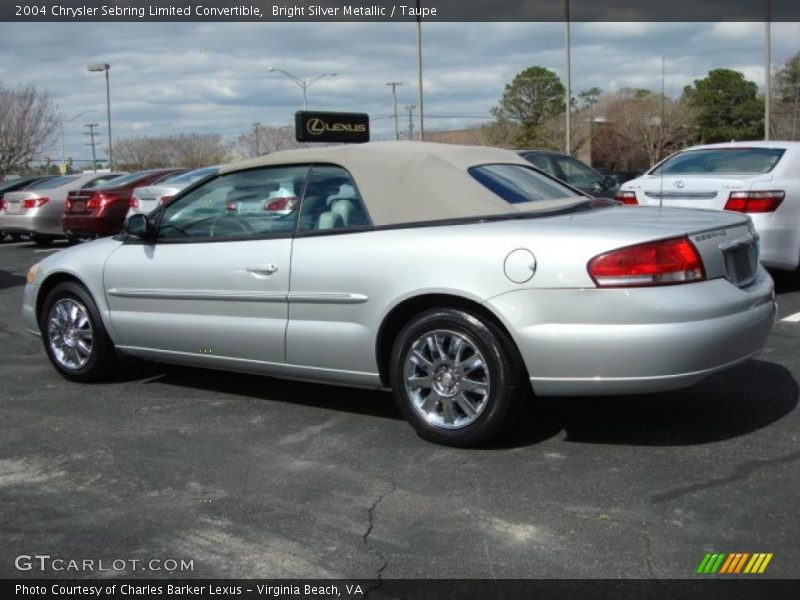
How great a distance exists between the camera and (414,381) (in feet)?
14.6

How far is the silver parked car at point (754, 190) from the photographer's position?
26.1 feet

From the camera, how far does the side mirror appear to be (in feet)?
18.1

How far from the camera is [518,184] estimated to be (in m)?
4.94

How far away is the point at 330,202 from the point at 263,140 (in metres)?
48.7

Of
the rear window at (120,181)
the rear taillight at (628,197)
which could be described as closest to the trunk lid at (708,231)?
the rear taillight at (628,197)

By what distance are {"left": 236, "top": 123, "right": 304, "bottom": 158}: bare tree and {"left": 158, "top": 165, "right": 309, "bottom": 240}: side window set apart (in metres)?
32.9

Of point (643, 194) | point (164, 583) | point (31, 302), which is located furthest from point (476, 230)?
point (643, 194)

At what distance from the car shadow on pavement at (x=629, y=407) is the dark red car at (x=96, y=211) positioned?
949 cm

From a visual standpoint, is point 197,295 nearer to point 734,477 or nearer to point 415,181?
point 415,181

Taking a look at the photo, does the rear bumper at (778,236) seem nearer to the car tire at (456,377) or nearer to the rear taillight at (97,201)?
the car tire at (456,377)

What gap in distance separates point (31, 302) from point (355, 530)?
3751mm

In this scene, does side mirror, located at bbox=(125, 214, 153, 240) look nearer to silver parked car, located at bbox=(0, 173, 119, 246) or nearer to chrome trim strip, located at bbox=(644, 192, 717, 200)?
chrome trim strip, located at bbox=(644, 192, 717, 200)

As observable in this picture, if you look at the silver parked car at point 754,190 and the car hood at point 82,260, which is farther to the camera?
the silver parked car at point 754,190

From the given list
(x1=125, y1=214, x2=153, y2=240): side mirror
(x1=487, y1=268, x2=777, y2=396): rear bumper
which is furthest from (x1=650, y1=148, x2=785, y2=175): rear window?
(x1=125, y1=214, x2=153, y2=240): side mirror
